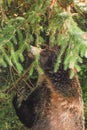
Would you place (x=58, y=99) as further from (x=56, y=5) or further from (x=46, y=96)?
(x=56, y=5)

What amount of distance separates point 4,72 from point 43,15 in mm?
2595

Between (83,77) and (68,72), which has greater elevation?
(68,72)

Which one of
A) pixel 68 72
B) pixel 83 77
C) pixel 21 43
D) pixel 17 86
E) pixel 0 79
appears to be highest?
pixel 21 43

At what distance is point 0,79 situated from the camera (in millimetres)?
7398

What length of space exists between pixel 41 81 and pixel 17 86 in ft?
2.55

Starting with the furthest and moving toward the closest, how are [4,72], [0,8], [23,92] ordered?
[4,72]
[23,92]
[0,8]

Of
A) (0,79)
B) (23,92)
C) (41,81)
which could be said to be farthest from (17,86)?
(0,79)

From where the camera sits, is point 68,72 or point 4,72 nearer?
point 68,72

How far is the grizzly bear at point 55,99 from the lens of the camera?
5.23m

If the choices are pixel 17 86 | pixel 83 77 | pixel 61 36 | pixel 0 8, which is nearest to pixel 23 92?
pixel 17 86

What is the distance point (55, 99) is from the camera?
5.27 m

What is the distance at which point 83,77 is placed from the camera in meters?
7.93

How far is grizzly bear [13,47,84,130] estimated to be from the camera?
17.2 feet

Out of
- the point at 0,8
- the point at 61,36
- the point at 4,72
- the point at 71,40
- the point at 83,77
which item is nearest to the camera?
the point at 71,40
